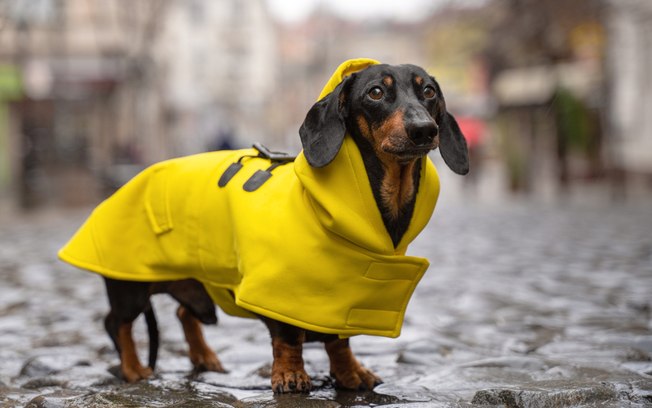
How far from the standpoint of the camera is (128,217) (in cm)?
437

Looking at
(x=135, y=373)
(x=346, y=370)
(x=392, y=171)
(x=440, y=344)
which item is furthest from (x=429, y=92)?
(x=135, y=373)

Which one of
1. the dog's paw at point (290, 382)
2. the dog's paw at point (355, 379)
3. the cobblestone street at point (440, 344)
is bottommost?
the cobblestone street at point (440, 344)

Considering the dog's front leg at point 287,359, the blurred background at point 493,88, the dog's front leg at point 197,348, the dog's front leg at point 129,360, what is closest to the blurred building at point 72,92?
the blurred background at point 493,88

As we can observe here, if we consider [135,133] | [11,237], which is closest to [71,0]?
[135,133]

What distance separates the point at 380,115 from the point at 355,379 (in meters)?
1.10

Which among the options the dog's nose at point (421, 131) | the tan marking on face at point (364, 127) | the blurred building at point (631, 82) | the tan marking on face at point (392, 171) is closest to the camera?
the dog's nose at point (421, 131)

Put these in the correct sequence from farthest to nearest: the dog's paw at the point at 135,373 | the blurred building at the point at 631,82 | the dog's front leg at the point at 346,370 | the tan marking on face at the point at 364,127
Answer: the blurred building at the point at 631,82, the dog's paw at the point at 135,373, the dog's front leg at the point at 346,370, the tan marking on face at the point at 364,127

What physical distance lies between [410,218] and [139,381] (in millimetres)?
1452

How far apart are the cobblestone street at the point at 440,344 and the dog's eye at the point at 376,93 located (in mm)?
1151

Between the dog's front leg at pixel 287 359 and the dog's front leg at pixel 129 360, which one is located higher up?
the dog's front leg at pixel 287 359

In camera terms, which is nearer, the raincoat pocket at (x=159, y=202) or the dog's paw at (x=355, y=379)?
the dog's paw at (x=355, y=379)

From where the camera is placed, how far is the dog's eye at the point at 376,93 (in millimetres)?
3488

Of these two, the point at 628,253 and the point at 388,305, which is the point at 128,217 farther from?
the point at 628,253

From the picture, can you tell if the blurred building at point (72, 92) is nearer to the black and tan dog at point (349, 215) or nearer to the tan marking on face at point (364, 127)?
the black and tan dog at point (349, 215)
